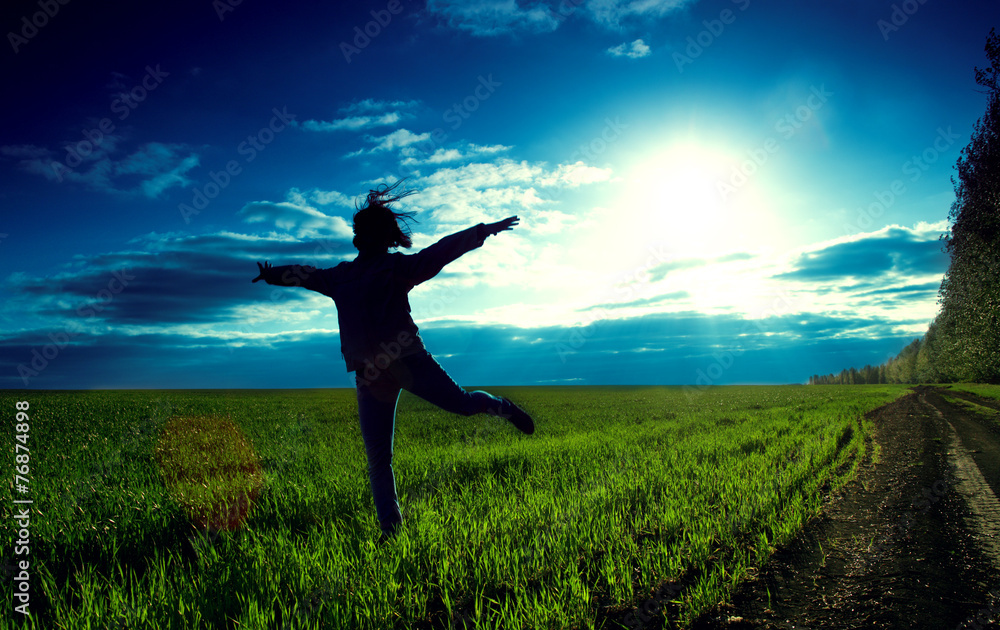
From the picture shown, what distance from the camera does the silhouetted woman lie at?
3.41m

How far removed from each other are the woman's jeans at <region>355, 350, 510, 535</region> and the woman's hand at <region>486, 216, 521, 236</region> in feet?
3.61

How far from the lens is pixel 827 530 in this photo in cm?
435

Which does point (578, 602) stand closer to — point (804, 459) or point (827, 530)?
point (827, 530)

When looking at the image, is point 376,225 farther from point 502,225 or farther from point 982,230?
point 982,230

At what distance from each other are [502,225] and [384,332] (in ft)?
3.99

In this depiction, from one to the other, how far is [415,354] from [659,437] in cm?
836

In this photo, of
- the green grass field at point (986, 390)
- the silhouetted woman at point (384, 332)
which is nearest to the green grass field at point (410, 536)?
the silhouetted woman at point (384, 332)

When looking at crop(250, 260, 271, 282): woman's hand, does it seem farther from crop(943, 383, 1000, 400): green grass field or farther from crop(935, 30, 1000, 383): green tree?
crop(943, 383, 1000, 400): green grass field

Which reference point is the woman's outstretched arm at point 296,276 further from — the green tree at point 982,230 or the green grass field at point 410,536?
the green tree at point 982,230

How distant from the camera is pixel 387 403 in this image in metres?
3.58

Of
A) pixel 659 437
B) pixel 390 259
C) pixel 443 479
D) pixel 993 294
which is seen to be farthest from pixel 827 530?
pixel 993 294

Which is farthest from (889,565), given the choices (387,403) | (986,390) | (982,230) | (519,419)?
(986,390)

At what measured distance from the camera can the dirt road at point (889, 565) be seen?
8.93 feet

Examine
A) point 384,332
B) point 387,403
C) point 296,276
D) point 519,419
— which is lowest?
point 519,419
